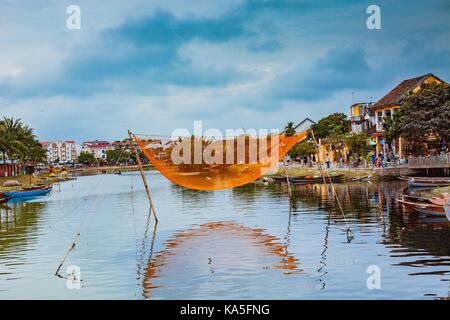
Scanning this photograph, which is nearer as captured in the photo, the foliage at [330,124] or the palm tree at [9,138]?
the palm tree at [9,138]

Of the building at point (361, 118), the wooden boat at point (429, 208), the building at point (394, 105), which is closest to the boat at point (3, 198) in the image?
the wooden boat at point (429, 208)

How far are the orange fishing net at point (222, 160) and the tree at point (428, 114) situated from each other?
27.2 meters

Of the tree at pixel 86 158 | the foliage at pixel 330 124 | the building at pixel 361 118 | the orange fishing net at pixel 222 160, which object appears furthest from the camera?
the tree at pixel 86 158

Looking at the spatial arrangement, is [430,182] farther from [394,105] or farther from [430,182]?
[394,105]

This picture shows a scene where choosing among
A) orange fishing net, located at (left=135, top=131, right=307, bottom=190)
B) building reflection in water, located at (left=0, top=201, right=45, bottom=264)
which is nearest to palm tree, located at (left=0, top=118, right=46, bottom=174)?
building reflection in water, located at (left=0, top=201, right=45, bottom=264)

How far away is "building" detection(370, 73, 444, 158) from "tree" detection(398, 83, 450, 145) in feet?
17.9

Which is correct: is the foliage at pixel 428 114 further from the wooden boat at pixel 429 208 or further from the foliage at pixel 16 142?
the foliage at pixel 16 142

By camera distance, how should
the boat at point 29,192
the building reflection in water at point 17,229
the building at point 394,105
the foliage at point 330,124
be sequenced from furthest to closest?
the foliage at point 330,124 < the building at point 394,105 < the boat at point 29,192 < the building reflection in water at point 17,229

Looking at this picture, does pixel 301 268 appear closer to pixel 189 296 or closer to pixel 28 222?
pixel 189 296

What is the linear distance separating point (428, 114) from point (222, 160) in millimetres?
28318

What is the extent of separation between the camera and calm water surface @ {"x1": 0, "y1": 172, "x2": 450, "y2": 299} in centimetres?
1298

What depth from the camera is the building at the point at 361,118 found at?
80000mm

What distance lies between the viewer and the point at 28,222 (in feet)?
96.6
